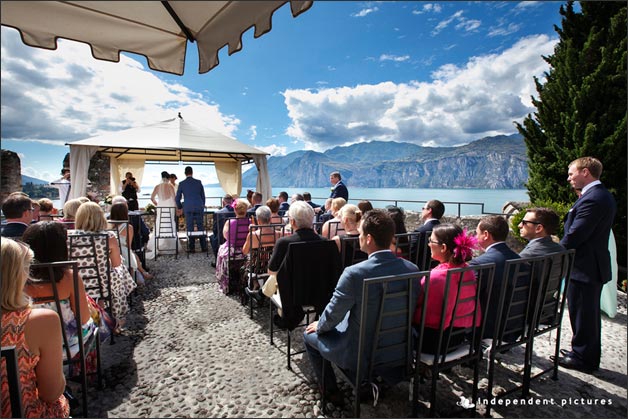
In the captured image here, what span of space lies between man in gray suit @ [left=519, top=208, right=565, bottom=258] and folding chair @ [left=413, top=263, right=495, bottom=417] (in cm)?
67

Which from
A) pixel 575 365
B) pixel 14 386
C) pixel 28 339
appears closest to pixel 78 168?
pixel 28 339

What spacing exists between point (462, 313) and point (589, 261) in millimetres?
1533

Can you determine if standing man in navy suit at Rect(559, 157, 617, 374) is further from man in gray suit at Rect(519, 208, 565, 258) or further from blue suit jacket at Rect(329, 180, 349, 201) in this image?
blue suit jacket at Rect(329, 180, 349, 201)

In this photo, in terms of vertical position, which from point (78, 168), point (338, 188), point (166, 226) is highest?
point (78, 168)

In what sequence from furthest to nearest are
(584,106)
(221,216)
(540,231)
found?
(584,106), (221,216), (540,231)

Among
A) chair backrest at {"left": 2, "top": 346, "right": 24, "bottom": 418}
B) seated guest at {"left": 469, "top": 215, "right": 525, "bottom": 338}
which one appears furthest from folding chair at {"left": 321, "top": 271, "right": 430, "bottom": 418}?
chair backrest at {"left": 2, "top": 346, "right": 24, "bottom": 418}

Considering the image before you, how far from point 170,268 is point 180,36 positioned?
14.1 ft

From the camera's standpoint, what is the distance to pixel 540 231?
8.32 feet

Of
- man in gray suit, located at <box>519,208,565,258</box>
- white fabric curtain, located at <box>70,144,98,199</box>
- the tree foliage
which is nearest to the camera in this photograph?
man in gray suit, located at <box>519,208,565,258</box>

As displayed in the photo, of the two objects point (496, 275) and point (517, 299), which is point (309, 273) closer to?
point (496, 275)

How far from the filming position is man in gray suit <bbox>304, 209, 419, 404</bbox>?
1.75m

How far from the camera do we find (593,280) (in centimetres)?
256

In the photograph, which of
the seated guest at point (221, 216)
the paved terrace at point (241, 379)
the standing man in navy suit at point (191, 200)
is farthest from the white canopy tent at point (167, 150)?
the paved terrace at point (241, 379)

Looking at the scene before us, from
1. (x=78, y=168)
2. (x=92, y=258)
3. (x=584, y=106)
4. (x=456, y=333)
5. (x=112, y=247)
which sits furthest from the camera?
(x=78, y=168)
